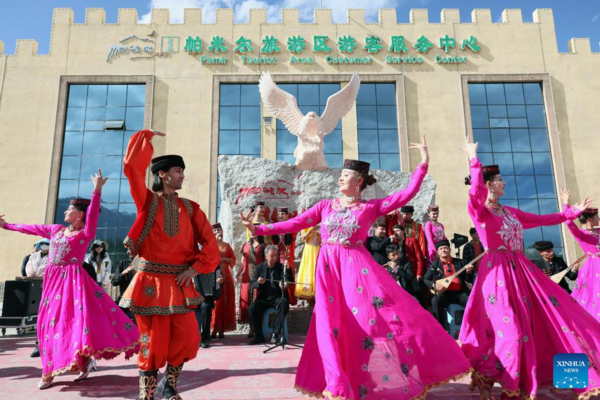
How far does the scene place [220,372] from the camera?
150 inches

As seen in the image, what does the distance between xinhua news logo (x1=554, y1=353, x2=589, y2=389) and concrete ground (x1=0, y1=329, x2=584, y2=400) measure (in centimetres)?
27

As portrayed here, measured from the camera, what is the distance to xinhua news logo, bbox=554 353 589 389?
2627 millimetres

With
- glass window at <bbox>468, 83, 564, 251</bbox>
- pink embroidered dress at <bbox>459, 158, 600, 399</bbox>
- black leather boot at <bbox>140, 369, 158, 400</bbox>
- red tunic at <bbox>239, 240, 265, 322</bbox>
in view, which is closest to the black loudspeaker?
red tunic at <bbox>239, 240, 265, 322</bbox>

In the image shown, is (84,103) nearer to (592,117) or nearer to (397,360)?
(397,360)

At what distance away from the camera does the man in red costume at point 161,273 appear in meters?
2.61

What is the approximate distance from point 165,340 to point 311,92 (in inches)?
530

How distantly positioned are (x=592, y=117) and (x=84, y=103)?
17919mm

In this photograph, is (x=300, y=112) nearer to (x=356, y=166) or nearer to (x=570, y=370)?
(x=356, y=166)

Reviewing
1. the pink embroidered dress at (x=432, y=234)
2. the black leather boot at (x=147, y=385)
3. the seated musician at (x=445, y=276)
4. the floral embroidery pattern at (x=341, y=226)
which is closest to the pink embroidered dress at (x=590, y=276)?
the seated musician at (x=445, y=276)

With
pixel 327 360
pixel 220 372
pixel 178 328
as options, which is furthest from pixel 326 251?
pixel 220 372

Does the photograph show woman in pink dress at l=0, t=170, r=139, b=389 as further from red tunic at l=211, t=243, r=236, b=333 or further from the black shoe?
red tunic at l=211, t=243, r=236, b=333

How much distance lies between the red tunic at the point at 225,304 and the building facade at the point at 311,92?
8467 millimetres

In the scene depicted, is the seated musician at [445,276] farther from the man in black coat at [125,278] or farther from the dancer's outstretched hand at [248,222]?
the man in black coat at [125,278]

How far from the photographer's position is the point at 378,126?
15148 millimetres
